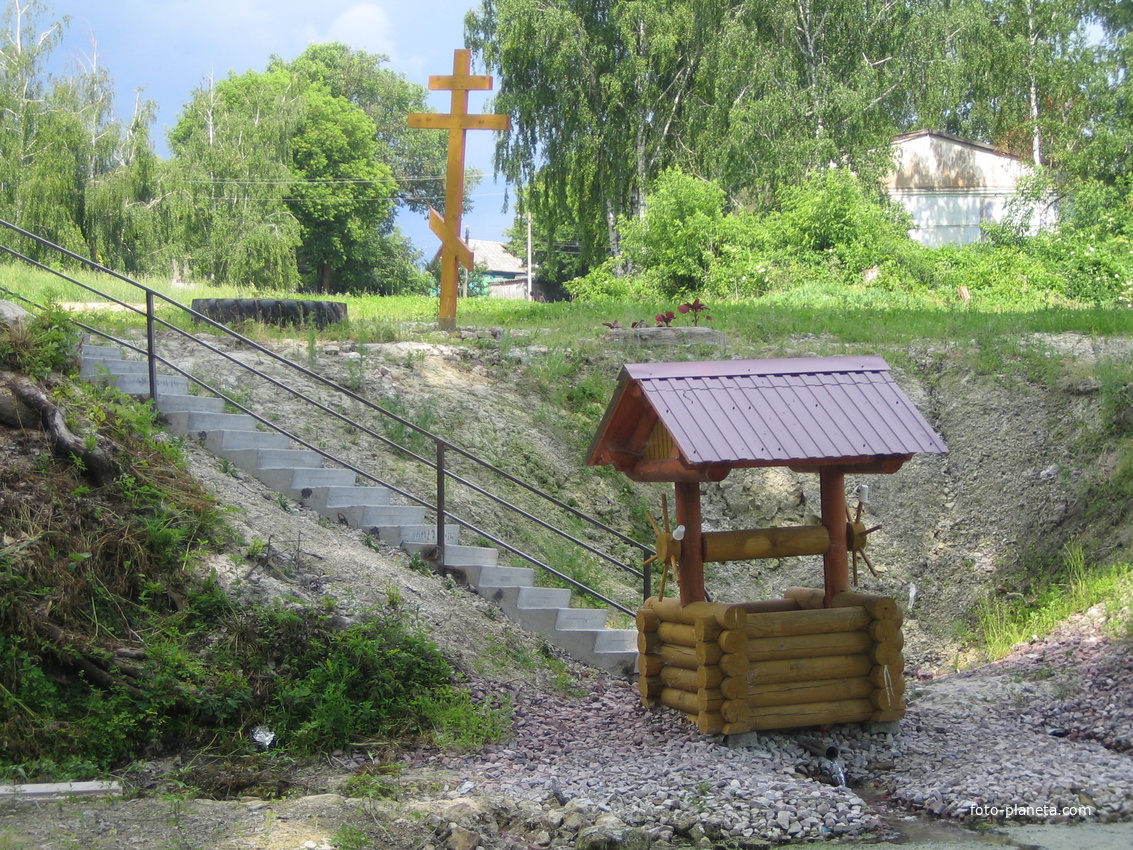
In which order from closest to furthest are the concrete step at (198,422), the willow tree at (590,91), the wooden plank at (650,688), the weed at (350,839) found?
the weed at (350,839) < the wooden plank at (650,688) < the concrete step at (198,422) < the willow tree at (590,91)

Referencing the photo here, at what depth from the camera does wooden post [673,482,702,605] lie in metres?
7.63

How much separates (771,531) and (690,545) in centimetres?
60

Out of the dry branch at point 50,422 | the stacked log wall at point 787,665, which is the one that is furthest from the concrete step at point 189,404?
the stacked log wall at point 787,665

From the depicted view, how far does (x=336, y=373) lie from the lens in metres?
12.3

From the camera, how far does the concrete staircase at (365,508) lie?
30.5 ft

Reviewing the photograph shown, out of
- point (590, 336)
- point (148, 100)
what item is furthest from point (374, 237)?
point (590, 336)

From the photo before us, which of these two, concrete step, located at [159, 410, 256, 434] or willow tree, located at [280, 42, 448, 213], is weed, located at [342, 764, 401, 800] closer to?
concrete step, located at [159, 410, 256, 434]

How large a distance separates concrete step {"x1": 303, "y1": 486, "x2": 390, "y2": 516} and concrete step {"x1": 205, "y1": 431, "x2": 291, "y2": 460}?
826 millimetres

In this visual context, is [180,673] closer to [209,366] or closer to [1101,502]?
[209,366]

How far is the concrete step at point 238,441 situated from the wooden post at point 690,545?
14.0ft

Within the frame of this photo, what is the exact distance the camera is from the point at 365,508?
9492mm

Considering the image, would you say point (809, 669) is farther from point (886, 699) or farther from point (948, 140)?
point (948, 140)

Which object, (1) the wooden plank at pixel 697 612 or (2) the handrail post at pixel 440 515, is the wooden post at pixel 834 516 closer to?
(1) the wooden plank at pixel 697 612

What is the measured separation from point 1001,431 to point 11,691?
A: 10.3 meters
